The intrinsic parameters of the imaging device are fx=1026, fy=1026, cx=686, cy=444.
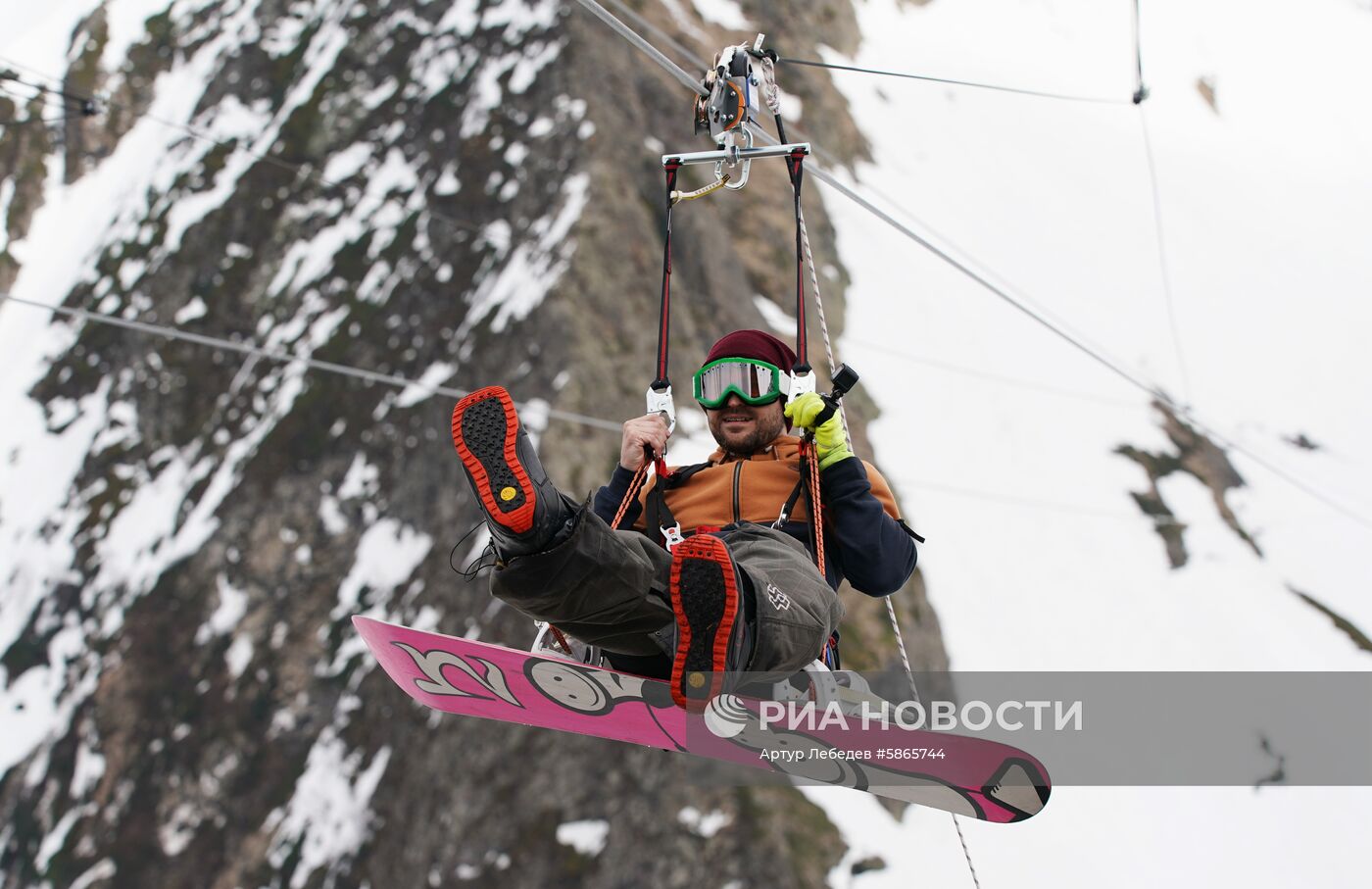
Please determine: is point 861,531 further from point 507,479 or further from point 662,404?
point 507,479

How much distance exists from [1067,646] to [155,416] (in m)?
11.5

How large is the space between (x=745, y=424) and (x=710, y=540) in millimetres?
1446

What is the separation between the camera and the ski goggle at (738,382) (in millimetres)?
4254

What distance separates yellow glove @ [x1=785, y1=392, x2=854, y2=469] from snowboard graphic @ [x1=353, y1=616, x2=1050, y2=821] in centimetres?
101

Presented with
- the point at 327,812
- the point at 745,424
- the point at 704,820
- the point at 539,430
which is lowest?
the point at 327,812

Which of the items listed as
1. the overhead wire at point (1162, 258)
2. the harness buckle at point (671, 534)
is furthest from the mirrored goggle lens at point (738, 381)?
the overhead wire at point (1162, 258)

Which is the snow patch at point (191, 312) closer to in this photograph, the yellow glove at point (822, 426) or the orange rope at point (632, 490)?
the orange rope at point (632, 490)

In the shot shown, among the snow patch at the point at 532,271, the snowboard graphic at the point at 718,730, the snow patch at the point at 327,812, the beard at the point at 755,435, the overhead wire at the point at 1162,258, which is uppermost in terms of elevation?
the overhead wire at the point at 1162,258

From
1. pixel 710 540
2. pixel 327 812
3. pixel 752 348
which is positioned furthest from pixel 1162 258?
pixel 710 540

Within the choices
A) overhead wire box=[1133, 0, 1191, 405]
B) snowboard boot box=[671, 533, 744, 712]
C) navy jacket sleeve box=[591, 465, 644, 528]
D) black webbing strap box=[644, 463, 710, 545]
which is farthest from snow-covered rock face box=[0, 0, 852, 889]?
overhead wire box=[1133, 0, 1191, 405]

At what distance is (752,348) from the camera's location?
4.32 meters

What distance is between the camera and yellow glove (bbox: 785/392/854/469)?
3.88m

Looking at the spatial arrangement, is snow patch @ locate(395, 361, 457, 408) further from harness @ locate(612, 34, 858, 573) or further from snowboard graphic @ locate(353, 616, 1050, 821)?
snowboard graphic @ locate(353, 616, 1050, 821)

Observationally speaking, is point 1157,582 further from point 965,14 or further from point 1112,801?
point 965,14
